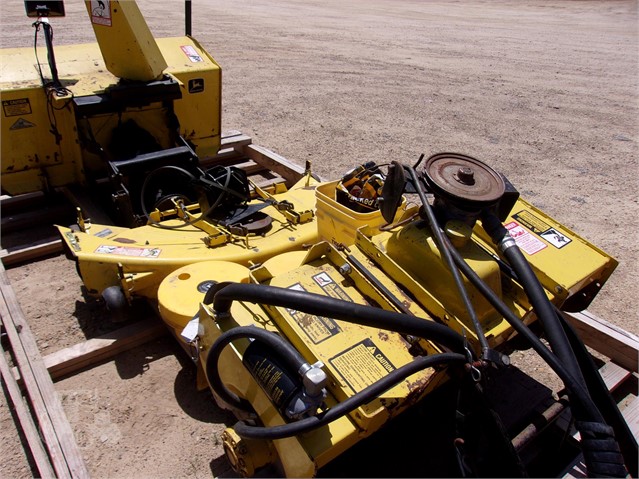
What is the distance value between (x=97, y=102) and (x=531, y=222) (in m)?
2.49

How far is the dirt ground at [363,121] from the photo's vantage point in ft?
7.36

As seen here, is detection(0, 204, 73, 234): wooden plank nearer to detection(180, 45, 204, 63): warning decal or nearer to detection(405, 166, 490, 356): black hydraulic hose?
detection(180, 45, 204, 63): warning decal

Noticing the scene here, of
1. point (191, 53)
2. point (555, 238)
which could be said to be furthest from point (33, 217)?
point (555, 238)

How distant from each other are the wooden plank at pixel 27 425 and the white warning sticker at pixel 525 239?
2031mm

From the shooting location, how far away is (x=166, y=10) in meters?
11.6

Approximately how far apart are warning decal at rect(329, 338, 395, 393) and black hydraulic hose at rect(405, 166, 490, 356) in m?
0.30

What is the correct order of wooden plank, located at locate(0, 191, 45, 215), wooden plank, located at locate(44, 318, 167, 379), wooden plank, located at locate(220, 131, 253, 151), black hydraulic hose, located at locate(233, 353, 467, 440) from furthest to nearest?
wooden plank, located at locate(220, 131, 253, 151)
wooden plank, located at locate(0, 191, 45, 215)
wooden plank, located at locate(44, 318, 167, 379)
black hydraulic hose, located at locate(233, 353, 467, 440)

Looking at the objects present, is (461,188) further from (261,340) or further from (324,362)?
(261,340)

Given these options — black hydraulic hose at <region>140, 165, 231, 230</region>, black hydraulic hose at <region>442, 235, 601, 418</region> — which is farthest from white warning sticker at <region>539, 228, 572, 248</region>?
black hydraulic hose at <region>140, 165, 231, 230</region>

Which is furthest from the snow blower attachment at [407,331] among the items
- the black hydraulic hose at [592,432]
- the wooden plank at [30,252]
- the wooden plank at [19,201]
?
the wooden plank at [19,201]

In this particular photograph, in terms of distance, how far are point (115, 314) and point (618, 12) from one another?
66.7ft

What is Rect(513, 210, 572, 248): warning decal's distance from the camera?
6.98 feet

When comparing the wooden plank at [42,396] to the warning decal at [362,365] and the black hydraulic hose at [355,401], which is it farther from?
the warning decal at [362,365]

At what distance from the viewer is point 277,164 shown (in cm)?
413
